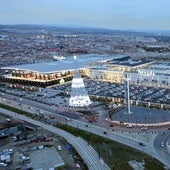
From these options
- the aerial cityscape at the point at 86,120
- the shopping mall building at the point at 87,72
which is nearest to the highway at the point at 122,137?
the aerial cityscape at the point at 86,120

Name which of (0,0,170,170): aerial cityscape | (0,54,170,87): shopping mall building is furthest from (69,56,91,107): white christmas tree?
(0,54,170,87): shopping mall building

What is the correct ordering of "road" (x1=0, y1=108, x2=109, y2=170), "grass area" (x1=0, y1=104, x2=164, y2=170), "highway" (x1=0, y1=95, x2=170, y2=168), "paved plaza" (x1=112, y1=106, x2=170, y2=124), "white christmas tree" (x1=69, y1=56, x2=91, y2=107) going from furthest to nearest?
"white christmas tree" (x1=69, y1=56, x2=91, y2=107)
"paved plaza" (x1=112, y1=106, x2=170, y2=124)
"highway" (x1=0, y1=95, x2=170, y2=168)
"road" (x1=0, y1=108, x2=109, y2=170)
"grass area" (x1=0, y1=104, x2=164, y2=170)

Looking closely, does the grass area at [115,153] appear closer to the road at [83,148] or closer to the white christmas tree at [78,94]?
the road at [83,148]

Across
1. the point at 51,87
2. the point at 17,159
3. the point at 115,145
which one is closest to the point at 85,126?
the point at 115,145

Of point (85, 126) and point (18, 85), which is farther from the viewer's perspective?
point (18, 85)

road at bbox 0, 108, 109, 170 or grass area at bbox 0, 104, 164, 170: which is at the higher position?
grass area at bbox 0, 104, 164, 170

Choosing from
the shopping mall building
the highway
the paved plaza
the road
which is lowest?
the road

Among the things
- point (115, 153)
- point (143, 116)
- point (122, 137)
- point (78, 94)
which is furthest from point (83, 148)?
point (78, 94)

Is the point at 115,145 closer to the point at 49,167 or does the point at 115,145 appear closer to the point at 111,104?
the point at 49,167

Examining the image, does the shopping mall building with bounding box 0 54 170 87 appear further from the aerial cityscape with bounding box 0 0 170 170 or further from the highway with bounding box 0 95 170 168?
the highway with bounding box 0 95 170 168
